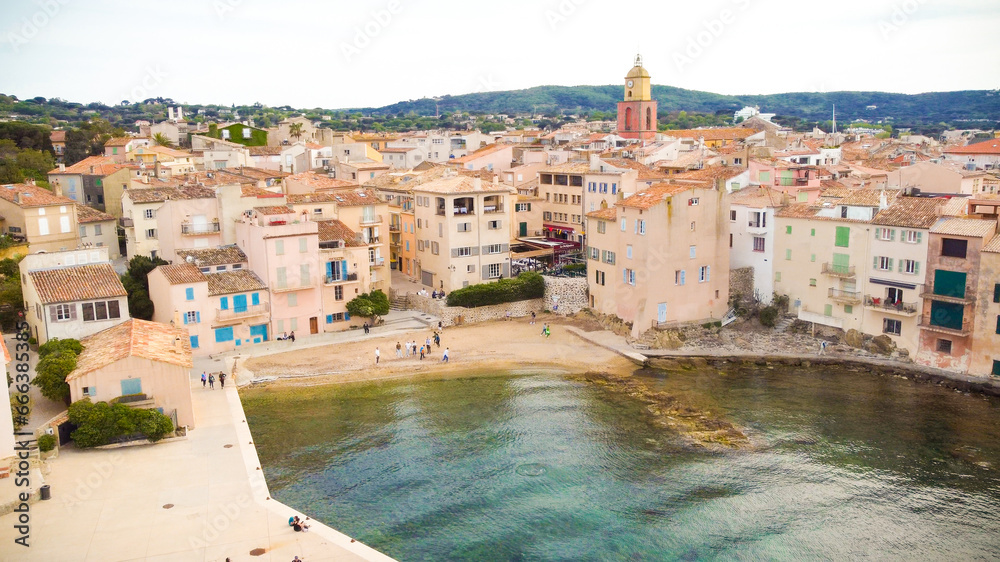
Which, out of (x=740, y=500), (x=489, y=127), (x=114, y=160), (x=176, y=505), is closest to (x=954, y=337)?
(x=740, y=500)

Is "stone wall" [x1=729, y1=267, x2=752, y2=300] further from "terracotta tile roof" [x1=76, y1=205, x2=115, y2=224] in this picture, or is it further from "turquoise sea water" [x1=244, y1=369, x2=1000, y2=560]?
"terracotta tile roof" [x1=76, y1=205, x2=115, y2=224]

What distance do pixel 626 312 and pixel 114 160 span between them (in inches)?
2037

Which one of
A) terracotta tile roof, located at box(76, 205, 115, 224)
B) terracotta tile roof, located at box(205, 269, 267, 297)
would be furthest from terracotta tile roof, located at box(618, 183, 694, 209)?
terracotta tile roof, located at box(76, 205, 115, 224)

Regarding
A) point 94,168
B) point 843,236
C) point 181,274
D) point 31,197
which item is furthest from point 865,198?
point 94,168

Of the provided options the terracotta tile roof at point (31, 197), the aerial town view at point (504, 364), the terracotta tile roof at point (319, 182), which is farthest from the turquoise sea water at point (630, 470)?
the terracotta tile roof at point (31, 197)

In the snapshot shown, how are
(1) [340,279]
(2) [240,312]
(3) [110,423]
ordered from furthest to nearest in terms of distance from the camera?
(1) [340,279] → (2) [240,312] → (3) [110,423]

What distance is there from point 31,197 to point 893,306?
53.2m

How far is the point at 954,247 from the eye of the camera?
4203cm

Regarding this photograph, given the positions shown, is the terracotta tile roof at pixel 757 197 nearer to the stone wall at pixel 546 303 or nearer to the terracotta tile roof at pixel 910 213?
the terracotta tile roof at pixel 910 213

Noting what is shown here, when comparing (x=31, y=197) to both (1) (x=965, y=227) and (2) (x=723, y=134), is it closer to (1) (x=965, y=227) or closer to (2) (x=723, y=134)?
(1) (x=965, y=227)

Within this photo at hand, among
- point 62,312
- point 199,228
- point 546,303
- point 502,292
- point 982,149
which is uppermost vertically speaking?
point 982,149

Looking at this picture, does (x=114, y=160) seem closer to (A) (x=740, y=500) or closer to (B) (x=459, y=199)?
(B) (x=459, y=199)

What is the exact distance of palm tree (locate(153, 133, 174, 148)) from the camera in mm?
86000

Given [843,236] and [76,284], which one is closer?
[76,284]
